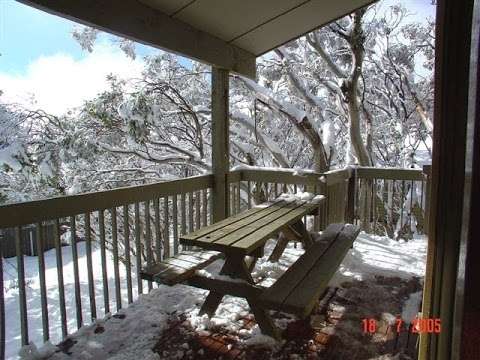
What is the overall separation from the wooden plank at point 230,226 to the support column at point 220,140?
2.26ft

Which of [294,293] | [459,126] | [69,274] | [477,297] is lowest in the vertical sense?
[69,274]

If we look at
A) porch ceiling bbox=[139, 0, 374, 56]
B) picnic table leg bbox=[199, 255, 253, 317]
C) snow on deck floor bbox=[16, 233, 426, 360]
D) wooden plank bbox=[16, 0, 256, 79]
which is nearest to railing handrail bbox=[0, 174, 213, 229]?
snow on deck floor bbox=[16, 233, 426, 360]

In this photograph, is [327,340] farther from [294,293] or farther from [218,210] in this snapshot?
[218,210]

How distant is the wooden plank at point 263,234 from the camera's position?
80.2 inches

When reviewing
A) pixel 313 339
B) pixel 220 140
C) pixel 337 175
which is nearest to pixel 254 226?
Result: pixel 313 339

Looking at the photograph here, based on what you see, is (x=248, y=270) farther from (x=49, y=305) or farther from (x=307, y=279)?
(x=49, y=305)

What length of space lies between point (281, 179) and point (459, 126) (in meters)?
3.33

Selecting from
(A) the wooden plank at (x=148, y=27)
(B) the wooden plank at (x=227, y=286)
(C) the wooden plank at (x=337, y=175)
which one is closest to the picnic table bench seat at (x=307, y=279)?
(B) the wooden plank at (x=227, y=286)

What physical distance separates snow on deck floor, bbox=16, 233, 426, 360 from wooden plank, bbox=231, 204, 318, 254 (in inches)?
24.3

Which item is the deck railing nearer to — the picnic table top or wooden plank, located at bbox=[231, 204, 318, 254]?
the picnic table top

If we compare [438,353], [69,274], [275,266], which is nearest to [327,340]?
[275,266]

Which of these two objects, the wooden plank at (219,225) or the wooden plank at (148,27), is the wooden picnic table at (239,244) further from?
the wooden plank at (148,27)

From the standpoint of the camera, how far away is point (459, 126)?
0.80 metres

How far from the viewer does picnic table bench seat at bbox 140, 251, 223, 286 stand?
81.9 inches
